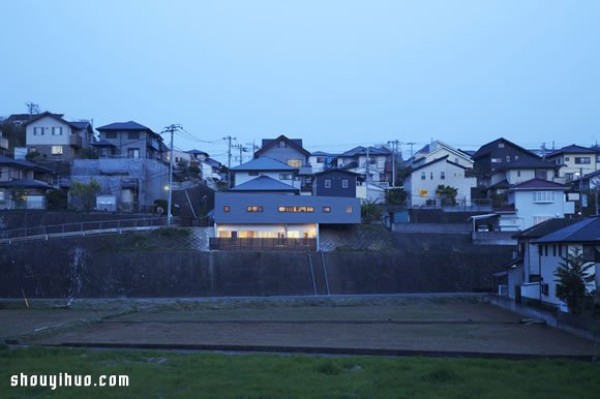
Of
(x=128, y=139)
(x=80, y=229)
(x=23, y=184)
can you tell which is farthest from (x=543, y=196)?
(x=23, y=184)

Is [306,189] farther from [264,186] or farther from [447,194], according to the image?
[447,194]

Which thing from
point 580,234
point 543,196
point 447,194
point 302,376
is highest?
point 447,194

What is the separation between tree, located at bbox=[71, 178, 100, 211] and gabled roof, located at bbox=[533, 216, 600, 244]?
3458 centimetres

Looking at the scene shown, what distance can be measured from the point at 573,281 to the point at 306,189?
118 feet

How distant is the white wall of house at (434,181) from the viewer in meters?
52.8

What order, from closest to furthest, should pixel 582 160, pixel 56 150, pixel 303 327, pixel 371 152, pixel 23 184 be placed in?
pixel 303 327 → pixel 23 184 → pixel 56 150 → pixel 582 160 → pixel 371 152

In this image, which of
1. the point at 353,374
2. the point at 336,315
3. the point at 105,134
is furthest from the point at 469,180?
the point at 353,374

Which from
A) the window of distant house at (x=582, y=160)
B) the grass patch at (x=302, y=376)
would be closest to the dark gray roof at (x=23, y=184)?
the grass patch at (x=302, y=376)

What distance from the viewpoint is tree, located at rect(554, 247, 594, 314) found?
2103 cm

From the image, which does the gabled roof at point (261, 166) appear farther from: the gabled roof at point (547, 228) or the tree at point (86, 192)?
the gabled roof at point (547, 228)

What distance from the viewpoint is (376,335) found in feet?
59.4

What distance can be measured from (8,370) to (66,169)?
159ft

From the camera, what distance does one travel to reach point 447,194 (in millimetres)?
50906

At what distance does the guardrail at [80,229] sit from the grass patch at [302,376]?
25280 mm
